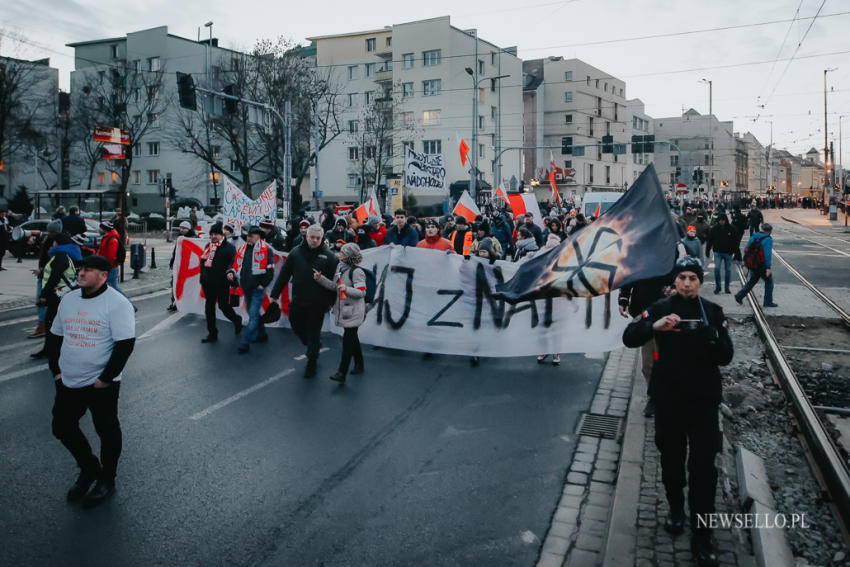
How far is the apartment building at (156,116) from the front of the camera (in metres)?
59.6

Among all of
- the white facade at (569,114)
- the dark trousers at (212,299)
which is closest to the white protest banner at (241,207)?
the dark trousers at (212,299)

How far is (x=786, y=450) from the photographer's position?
593 cm

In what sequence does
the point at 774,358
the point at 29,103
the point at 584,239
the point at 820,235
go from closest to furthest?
1. the point at 584,239
2. the point at 774,358
3. the point at 820,235
4. the point at 29,103

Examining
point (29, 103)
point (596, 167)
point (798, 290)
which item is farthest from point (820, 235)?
point (29, 103)

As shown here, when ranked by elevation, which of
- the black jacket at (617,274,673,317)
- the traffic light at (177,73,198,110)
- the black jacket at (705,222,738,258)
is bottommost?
the black jacket at (617,274,673,317)

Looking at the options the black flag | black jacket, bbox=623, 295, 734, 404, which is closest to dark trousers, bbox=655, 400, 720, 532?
black jacket, bbox=623, 295, 734, 404

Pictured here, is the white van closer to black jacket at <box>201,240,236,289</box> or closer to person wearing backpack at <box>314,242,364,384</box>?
black jacket at <box>201,240,236,289</box>

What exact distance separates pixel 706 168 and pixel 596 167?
31.8 m

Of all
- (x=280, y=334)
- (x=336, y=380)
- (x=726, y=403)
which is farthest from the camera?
(x=280, y=334)

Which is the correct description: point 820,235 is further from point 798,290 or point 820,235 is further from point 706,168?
point 706,168

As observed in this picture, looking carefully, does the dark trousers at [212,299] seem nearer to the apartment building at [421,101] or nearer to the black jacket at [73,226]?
the black jacket at [73,226]

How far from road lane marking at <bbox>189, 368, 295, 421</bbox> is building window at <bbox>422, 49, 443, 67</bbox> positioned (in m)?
54.1

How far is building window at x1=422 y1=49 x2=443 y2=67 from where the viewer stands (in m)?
58.7

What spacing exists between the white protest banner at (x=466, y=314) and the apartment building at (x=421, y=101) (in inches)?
1744
